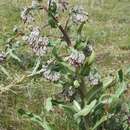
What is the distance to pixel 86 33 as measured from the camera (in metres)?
15.4

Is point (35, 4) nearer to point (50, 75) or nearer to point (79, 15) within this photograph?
point (79, 15)

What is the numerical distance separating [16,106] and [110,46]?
6.19m

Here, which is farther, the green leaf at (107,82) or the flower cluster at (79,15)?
the green leaf at (107,82)

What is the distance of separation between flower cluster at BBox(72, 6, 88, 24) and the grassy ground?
111cm

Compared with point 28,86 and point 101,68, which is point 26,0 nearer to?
point 101,68

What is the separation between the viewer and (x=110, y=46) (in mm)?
14047

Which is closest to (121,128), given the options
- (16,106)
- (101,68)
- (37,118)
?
(37,118)

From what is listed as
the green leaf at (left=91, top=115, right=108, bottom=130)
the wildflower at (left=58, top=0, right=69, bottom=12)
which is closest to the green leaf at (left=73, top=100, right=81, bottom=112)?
the green leaf at (left=91, top=115, right=108, bottom=130)

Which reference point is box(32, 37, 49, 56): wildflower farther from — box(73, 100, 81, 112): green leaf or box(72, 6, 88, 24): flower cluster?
box(73, 100, 81, 112): green leaf

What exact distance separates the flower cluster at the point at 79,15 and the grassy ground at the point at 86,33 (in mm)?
1111

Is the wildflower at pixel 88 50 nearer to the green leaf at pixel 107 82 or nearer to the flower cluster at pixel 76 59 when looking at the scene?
the flower cluster at pixel 76 59

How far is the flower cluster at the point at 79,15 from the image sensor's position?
5357 millimetres

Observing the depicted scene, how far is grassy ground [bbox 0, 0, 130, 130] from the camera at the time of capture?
310 inches

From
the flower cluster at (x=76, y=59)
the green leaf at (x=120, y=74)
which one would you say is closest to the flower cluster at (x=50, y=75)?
the flower cluster at (x=76, y=59)
